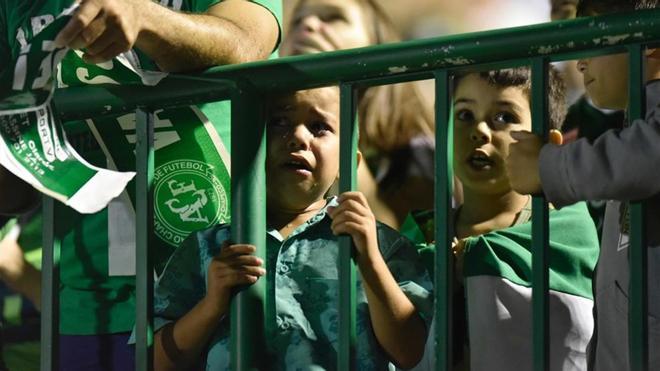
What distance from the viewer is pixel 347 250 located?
2213 millimetres

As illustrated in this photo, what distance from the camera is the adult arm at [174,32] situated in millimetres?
2188

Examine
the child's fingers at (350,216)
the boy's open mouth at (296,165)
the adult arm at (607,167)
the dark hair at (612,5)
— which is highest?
the dark hair at (612,5)

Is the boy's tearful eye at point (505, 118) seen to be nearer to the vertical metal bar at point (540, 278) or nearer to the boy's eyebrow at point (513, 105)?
the boy's eyebrow at point (513, 105)

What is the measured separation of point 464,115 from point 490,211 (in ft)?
0.74

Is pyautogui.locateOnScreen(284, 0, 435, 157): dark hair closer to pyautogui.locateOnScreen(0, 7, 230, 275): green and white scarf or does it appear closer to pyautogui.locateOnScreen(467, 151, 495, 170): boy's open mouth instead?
pyautogui.locateOnScreen(467, 151, 495, 170): boy's open mouth

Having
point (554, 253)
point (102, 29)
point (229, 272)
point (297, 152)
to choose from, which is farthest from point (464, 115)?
point (102, 29)

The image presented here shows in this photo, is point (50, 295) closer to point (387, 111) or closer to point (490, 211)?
point (490, 211)

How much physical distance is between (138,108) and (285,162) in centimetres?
32

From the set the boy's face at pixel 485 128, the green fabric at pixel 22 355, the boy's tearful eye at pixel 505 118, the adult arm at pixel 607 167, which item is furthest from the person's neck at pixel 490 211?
the green fabric at pixel 22 355

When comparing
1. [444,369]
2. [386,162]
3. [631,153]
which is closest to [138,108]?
[444,369]

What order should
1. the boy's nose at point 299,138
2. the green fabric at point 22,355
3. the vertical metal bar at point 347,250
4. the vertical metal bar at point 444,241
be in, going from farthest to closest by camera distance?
the green fabric at point 22,355, the boy's nose at point 299,138, the vertical metal bar at point 347,250, the vertical metal bar at point 444,241

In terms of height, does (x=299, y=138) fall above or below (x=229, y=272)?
above

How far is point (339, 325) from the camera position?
2.19 metres

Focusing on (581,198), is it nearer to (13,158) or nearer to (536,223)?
(536,223)
